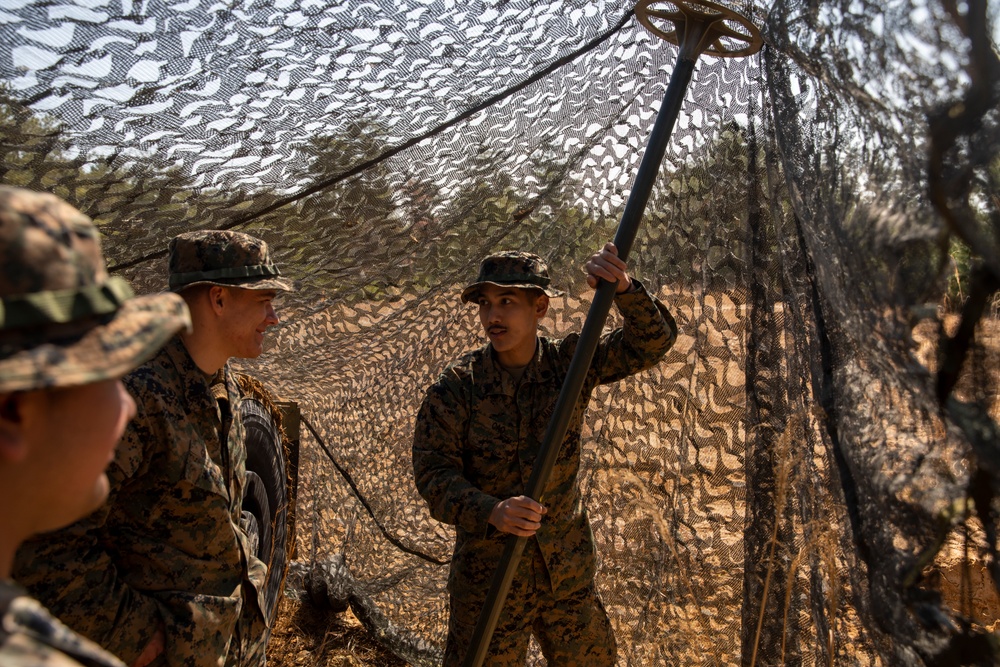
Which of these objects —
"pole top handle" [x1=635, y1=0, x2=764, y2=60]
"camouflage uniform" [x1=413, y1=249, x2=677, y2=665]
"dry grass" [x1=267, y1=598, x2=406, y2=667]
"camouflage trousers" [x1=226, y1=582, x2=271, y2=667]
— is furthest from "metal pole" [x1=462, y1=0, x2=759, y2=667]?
"dry grass" [x1=267, y1=598, x2=406, y2=667]

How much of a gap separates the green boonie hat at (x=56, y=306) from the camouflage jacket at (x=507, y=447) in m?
1.72

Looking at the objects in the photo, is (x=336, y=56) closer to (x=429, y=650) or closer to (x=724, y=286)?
(x=724, y=286)

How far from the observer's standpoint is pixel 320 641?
455cm

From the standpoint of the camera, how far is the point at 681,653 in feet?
9.89

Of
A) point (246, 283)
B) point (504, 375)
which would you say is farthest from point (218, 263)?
point (504, 375)

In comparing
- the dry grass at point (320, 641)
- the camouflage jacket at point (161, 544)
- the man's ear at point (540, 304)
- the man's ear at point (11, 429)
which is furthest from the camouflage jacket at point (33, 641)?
the dry grass at point (320, 641)

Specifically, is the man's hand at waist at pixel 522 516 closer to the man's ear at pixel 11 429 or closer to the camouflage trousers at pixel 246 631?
the camouflage trousers at pixel 246 631

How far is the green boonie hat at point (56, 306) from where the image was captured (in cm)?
92

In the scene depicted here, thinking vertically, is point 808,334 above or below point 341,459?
above

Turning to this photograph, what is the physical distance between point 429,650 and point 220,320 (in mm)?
2444

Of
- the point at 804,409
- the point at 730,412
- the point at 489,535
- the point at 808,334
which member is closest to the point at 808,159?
the point at 808,334

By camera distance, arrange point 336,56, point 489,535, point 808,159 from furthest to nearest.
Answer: point 336,56
point 489,535
point 808,159

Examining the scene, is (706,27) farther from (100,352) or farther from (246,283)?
(100,352)

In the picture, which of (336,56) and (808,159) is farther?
(336,56)
